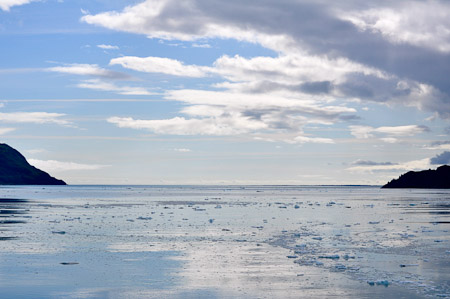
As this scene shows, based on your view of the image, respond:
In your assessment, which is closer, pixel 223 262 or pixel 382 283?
pixel 382 283

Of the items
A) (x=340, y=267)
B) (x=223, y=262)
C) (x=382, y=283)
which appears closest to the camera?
(x=382, y=283)

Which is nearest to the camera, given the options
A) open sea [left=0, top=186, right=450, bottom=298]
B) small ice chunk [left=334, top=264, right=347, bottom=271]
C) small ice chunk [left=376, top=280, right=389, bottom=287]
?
open sea [left=0, top=186, right=450, bottom=298]

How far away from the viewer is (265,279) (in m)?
16.3

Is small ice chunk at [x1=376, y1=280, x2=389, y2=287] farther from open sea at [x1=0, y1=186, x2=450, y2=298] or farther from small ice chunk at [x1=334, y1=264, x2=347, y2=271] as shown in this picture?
small ice chunk at [x1=334, y1=264, x2=347, y2=271]

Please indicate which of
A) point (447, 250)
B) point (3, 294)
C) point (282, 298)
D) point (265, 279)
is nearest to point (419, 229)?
point (447, 250)

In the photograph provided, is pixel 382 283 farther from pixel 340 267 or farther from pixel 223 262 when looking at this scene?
pixel 223 262

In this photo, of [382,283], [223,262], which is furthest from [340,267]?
[223,262]

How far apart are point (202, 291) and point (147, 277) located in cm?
264

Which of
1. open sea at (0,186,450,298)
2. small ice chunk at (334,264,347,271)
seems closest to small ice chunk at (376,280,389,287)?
open sea at (0,186,450,298)

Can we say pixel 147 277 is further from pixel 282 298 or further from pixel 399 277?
pixel 399 277

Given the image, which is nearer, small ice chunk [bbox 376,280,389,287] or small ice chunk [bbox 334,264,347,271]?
small ice chunk [bbox 376,280,389,287]

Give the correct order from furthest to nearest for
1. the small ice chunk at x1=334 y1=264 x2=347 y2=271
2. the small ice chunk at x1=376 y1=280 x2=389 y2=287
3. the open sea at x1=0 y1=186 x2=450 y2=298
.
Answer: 1. the small ice chunk at x1=334 y1=264 x2=347 y2=271
2. the small ice chunk at x1=376 y1=280 x2=389 y2=287
3. the open sea at x1=0 y1=186 x2=450 y2=298

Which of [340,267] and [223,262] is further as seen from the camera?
[223,262]

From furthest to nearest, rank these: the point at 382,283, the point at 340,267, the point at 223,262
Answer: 1. the point at 223,262
2. the point at 340,267
3. the point at 382,283
